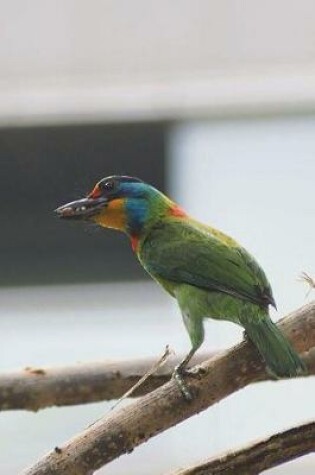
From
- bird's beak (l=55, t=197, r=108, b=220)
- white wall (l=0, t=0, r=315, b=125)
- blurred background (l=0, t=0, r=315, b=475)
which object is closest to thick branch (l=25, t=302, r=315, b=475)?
bird's beak (l=55, t=197, r=108, b=220)

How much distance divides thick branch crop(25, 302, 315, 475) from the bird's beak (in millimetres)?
145

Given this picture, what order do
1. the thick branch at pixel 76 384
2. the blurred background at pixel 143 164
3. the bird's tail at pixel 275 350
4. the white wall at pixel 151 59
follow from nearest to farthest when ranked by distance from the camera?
1. the bird's tail at pixel 275 350
2. the thick branch at pixel 76 384
3. the blurred background at pixel 143 164
4. the white wall at pixel 151 59

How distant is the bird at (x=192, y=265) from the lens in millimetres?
807

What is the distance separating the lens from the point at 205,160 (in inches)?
72.5

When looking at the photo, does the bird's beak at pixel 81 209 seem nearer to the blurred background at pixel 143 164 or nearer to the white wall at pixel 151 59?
the blurred background at pixel 143 164

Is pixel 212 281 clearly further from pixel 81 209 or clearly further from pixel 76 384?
pixel 76 384

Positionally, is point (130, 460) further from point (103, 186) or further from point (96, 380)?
point (103, 186)

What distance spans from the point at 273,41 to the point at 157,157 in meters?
0.39

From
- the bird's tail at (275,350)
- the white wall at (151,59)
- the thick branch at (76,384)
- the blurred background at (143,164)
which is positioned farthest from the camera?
the white wall at (151,59)

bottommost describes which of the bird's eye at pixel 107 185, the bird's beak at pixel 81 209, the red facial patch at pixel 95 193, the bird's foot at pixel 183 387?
the bird's foot at pixel 183 387

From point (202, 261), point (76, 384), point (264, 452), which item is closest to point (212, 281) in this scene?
point (202, 261)

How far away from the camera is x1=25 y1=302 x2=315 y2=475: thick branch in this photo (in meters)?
0.80

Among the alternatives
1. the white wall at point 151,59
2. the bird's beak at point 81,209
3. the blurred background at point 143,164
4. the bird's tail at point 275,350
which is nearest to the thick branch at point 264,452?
the bird's tail at point 275,350

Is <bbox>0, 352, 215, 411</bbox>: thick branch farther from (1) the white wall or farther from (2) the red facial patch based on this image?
(1) the white wall
